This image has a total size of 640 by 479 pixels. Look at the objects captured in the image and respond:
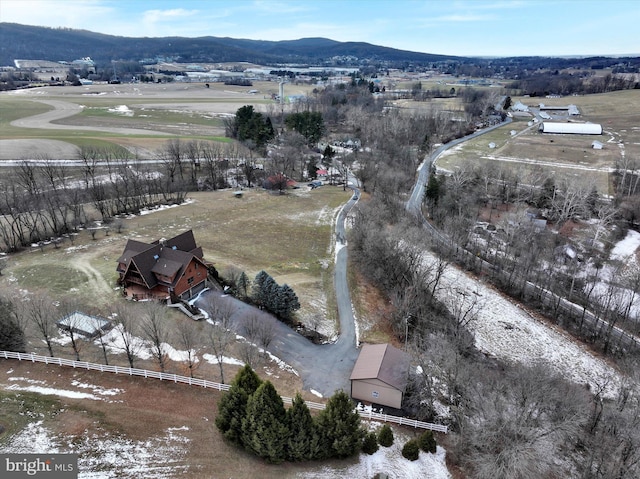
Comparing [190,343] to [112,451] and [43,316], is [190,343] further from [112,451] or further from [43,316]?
[43,316]

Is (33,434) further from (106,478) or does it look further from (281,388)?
(281,388)

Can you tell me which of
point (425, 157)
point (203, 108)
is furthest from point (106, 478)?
point (203, 108)

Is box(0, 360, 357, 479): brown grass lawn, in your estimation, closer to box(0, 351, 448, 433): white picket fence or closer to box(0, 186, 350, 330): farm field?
box(0, 351, 448, 433): white picket fence

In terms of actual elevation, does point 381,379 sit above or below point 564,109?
below

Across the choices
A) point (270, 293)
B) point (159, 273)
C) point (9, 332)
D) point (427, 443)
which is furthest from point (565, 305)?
point (9, 332)

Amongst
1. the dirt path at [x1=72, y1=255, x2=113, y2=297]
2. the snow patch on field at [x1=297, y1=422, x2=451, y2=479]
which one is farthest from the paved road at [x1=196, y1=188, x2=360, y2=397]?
the dirt path at [x1=72, y1=255, x2=113, y2=297]

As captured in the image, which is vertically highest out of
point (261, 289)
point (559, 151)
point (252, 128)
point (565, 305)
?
point (252, 128)

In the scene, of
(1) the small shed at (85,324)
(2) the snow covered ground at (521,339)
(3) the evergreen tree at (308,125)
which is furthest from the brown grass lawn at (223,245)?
(3) the evergreen tree at (308,125)
